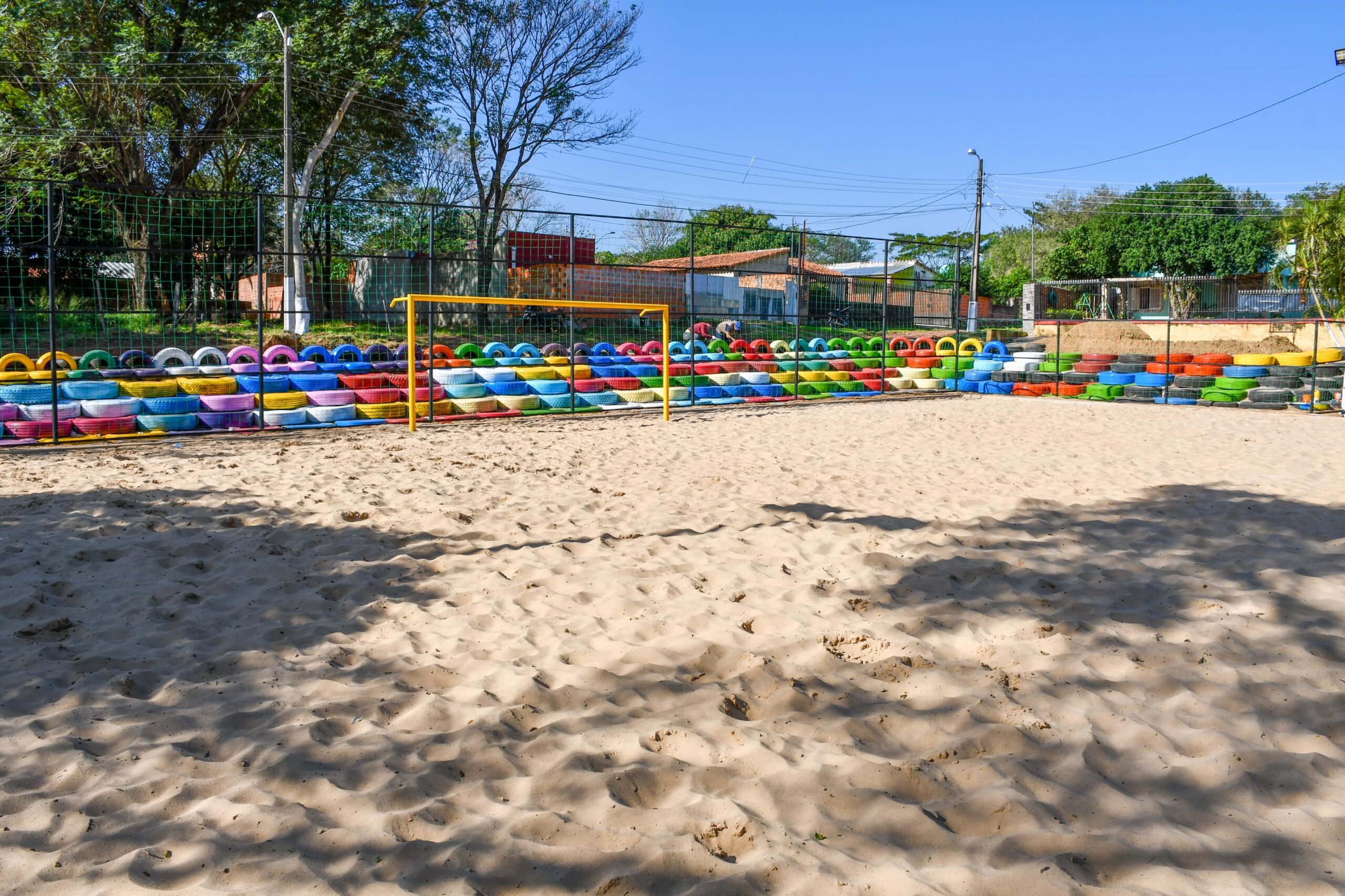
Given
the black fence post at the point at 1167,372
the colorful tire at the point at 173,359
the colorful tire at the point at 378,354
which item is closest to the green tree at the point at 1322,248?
the black fence post at the point at 1167,372

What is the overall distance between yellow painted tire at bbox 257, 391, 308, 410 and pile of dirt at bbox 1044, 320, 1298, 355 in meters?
17.4

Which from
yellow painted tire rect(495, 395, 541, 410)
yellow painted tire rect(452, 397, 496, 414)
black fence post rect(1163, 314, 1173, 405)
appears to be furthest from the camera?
black fence post rect(1163, 314, 1173, 405)

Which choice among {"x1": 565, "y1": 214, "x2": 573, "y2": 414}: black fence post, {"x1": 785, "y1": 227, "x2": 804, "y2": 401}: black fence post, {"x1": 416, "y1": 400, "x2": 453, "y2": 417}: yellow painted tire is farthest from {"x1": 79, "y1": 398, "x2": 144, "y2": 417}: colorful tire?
{"x1": 785, "y1": 227, "x2": 804, "y2": 401}: black fence post

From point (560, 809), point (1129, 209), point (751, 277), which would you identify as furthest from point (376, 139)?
point (1129, 209)

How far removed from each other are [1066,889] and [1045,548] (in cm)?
343

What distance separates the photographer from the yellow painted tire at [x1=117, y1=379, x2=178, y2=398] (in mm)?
10023

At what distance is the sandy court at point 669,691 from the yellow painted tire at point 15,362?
173 inches

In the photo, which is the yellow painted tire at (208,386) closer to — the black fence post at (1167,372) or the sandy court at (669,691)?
the sandy court at (669,691)

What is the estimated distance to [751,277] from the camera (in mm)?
41562

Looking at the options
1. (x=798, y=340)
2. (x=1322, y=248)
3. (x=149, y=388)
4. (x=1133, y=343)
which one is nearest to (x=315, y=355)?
(x=149, y=388)

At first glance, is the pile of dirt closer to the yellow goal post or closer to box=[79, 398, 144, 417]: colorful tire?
the yellow goal post

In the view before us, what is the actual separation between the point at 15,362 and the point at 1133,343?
25.0m

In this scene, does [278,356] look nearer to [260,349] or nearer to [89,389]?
[260,349]

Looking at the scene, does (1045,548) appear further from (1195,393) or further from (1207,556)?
(1195,393)
